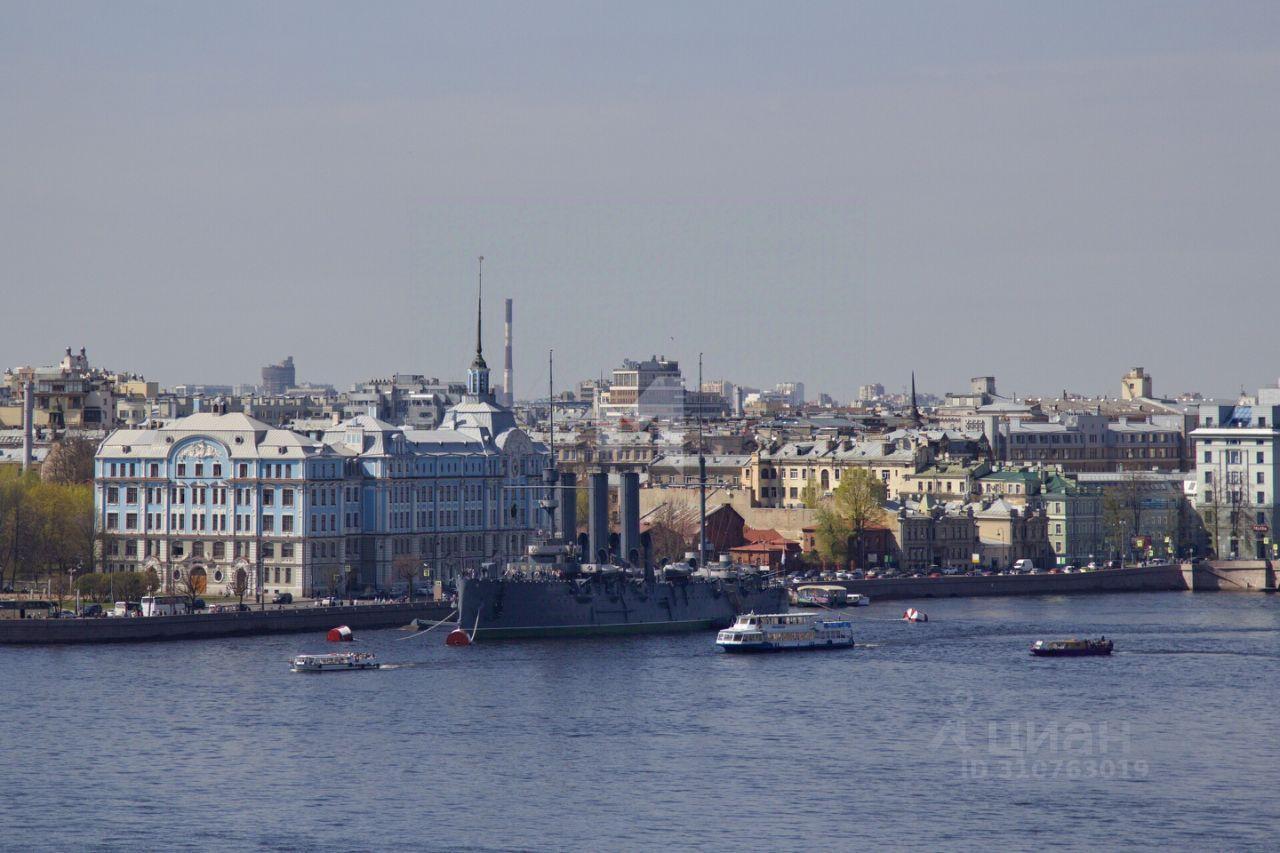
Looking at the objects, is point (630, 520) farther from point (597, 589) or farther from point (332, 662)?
point (332, 662)

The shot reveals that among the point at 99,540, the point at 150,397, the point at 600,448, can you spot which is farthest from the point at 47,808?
the point at 150,397

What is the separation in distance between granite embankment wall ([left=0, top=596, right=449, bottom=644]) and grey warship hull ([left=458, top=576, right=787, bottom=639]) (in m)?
3.14

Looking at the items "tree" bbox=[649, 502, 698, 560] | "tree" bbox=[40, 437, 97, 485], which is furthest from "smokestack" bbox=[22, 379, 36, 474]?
"tree" bbox=[649, 502, 698, 560]

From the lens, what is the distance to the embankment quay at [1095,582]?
91.9 m

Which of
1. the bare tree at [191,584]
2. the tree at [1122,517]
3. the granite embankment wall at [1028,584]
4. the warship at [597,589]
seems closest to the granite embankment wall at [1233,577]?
the granite embankment wall at [1028,584]

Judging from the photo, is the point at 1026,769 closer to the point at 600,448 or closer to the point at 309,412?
the point at 600,448

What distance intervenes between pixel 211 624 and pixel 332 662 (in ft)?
28.0

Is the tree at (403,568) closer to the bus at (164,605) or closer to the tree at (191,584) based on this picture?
the tree at (191,584)

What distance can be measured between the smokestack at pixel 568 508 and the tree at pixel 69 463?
21332 millimetres

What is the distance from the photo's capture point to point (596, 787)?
4800cm

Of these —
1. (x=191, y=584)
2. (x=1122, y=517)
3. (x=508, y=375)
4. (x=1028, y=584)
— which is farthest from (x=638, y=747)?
(x=508, y=375)

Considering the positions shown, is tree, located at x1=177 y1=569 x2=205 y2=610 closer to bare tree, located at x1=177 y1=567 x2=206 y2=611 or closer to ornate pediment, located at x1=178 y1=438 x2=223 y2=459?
bare tree, located at x1=177 y1=567 x2=206 y2=611

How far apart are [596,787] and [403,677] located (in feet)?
50.4

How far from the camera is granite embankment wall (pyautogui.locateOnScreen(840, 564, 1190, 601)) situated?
300ft
